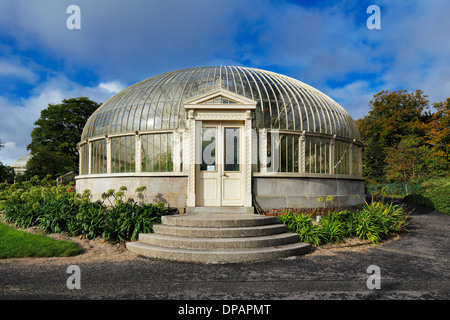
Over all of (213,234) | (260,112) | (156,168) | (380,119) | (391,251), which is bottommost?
(391,251)

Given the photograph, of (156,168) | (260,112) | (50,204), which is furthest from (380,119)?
(50,204)

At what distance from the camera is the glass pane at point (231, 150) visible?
9.63 meters

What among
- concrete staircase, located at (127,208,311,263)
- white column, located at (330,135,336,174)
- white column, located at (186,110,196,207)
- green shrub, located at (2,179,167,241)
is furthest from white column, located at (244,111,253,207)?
white column, located at (330,135,336,174)

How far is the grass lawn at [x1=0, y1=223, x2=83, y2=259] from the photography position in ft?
21.2

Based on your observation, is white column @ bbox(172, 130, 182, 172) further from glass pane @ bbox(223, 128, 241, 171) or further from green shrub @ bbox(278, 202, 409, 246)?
green shrub @ bbox(278, 202, 409, 246)

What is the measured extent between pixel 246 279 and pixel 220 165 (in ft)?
16.6

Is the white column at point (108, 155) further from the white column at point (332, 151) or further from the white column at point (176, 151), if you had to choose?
the white column at point (332, 151)

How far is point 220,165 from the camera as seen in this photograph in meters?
9.56

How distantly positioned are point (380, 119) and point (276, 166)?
3478 centimetres

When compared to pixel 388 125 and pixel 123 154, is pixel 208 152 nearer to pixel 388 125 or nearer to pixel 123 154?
pixel 123 154

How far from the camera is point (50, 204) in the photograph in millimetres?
9711
